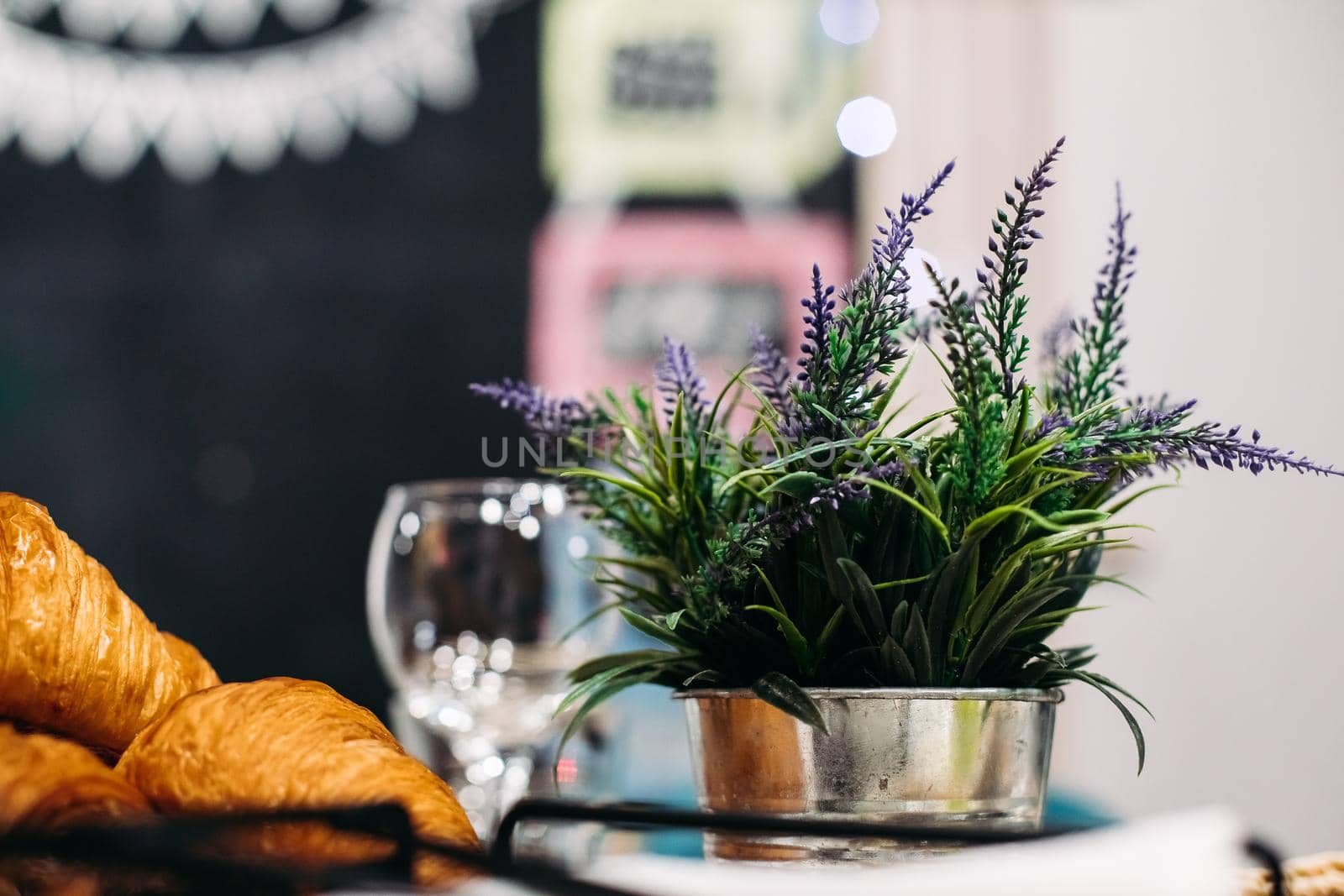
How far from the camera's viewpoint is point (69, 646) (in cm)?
28

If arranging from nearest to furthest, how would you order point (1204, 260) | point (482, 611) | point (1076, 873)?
point (1076, 873)
point (482, 611)
point (1204, 260)

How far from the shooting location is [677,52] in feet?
7.30

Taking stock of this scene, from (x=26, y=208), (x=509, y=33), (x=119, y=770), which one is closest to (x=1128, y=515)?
(x=509, y=33)

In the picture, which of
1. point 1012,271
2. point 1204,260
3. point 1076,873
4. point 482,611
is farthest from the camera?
point 1204,260

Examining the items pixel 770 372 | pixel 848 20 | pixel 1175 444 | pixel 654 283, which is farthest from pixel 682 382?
pixel 848 20

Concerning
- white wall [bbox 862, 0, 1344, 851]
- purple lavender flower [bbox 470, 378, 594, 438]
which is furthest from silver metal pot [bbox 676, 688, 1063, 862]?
white wall [bbox 862, 0, 1344, 851]

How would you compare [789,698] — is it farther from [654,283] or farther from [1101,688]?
[654,283]

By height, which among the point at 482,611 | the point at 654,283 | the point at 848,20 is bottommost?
the point at 482,611

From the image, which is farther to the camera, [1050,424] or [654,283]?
[654,283]

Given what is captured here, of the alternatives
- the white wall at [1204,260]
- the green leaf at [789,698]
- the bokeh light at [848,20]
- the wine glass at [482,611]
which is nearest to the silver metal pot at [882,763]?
the green leaf at [789,698]

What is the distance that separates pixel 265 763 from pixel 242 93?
2.19m

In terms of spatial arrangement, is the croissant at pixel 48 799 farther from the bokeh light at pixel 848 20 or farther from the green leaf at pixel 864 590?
the bokeh light at pixel 848 20

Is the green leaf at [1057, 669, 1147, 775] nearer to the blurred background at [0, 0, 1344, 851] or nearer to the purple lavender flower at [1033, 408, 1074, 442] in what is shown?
the purple lavender flower at [1033, 408, 1074, 442]

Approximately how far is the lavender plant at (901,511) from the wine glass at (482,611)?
211 mm
